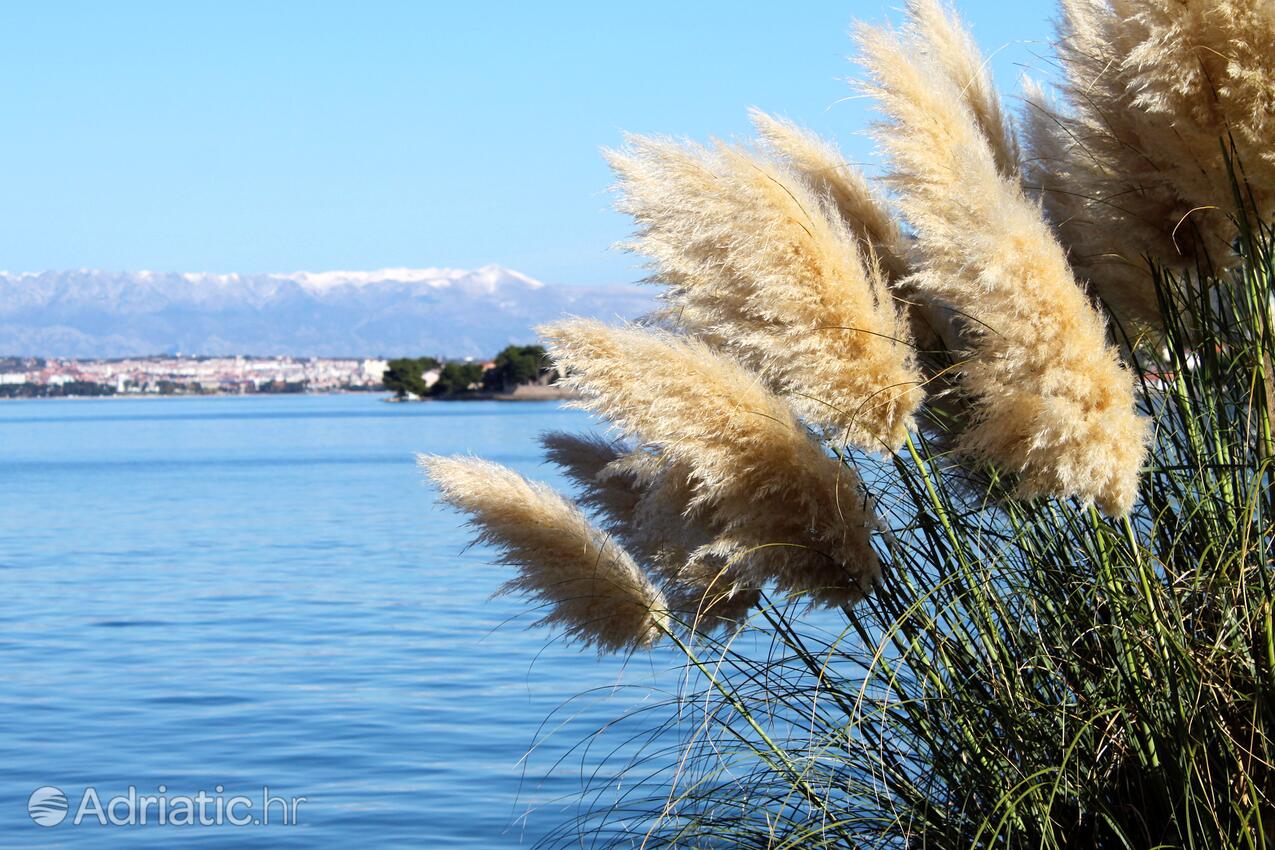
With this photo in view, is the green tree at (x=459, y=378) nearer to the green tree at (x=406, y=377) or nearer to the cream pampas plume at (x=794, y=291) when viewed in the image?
the green tree at (x=406, y=377)

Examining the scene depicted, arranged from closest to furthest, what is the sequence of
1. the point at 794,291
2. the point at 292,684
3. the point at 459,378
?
the point at 794,291 < the point at 292,684 < the point at 459,378

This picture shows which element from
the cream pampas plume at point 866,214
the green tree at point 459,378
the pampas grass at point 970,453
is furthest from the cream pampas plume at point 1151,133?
the green tree at point 459,378

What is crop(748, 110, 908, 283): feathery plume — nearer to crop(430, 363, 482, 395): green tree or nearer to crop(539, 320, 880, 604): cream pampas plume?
crop(539, 320, 880, 604): cream pampas plume

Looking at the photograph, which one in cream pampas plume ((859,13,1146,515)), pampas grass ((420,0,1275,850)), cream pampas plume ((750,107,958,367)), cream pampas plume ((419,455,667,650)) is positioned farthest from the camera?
cream pampas plume ((419,455,667,650))

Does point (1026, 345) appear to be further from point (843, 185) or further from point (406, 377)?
point (406, 377)

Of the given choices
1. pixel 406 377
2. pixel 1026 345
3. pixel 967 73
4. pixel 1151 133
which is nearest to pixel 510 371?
pixel 406 377

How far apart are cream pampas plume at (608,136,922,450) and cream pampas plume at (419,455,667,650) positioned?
0.63 meters

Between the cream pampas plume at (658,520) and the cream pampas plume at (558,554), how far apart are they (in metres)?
0.06

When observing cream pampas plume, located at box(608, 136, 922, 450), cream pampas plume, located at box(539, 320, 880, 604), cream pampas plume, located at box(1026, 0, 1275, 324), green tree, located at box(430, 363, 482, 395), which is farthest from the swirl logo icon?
green tree, located at box(430, 363, 482, 395)

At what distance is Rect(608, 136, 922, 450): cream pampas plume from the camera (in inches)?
102

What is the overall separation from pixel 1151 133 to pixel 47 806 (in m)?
6.98

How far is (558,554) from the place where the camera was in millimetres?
3184

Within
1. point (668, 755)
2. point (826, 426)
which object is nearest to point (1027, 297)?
point (826, 426)

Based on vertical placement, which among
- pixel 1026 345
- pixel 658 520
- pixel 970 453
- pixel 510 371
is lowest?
pixel 510 371
